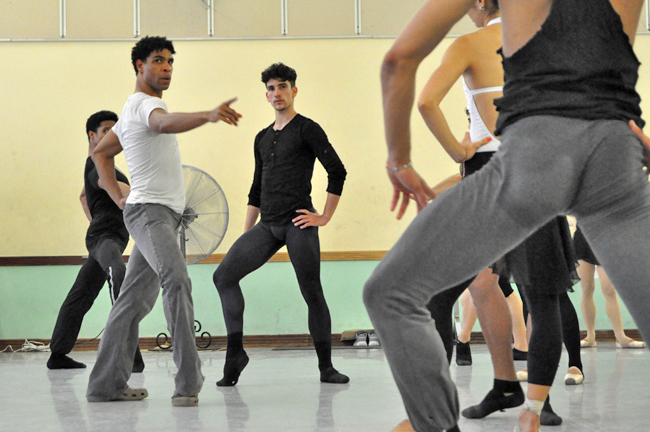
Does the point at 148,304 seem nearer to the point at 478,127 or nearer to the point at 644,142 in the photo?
the point at 478,127

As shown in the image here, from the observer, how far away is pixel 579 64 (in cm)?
115

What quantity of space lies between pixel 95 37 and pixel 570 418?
6022 mm

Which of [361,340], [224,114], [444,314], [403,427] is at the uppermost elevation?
[224,114]

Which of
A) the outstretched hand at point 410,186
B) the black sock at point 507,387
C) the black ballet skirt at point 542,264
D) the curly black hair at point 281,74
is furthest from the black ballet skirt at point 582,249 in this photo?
the outstretched hand at point 410,186

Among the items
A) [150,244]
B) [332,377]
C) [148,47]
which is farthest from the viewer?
[332,377]

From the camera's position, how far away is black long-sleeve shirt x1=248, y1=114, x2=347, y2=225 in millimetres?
3797

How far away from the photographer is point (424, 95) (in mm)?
2166

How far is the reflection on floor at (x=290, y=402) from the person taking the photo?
2.46 m

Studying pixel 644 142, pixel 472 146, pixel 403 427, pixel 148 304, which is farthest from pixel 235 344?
pixel 644 142

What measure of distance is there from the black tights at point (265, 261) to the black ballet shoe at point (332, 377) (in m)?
0.17

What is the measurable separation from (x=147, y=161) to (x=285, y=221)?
952 millimetres

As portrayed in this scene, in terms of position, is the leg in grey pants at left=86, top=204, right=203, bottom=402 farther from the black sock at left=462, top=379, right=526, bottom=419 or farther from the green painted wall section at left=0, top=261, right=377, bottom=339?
the green painted wall section at left=0, top=261, right=377, bottom=339

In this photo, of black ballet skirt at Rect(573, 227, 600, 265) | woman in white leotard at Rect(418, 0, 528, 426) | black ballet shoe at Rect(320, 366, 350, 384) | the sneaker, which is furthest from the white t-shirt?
the sneaker

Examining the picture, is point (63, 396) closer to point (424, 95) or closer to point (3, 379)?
point (3, 379)
